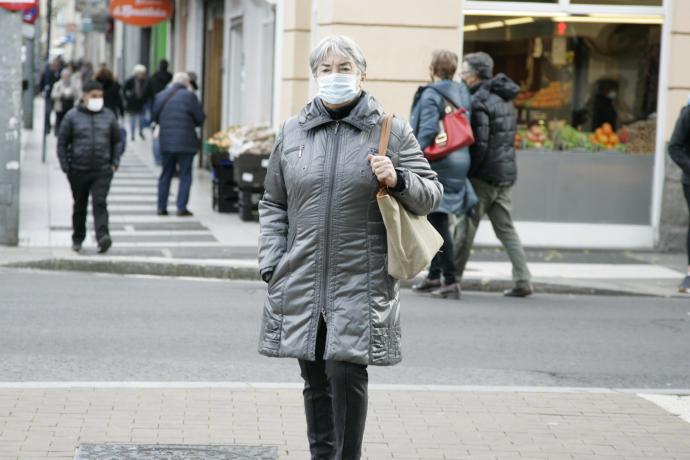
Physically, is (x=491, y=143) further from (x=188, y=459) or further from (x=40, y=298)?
(x=188, y=459)

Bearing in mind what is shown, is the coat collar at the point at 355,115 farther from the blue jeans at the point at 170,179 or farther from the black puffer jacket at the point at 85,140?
the blue jeans at the point at 170,179

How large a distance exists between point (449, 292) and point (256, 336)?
2.53 m

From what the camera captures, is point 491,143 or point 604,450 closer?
point 604,450

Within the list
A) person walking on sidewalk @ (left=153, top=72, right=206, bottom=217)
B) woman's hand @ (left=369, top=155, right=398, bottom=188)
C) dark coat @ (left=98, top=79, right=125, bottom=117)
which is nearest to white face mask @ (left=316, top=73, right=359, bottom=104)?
woman's hand @ (left=369, top=155, right=398, bottom=188)

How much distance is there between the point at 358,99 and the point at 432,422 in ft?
6.74

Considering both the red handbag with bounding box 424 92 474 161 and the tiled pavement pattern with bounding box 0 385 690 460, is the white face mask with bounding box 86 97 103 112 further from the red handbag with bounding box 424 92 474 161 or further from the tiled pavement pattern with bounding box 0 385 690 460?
the tiled pavement pattern with bounding box 0 385 690 460

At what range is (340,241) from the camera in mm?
5133

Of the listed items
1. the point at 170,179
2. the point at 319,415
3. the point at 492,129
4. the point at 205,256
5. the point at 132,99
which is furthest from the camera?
the point at 132,99

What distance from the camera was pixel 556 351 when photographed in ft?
29.6

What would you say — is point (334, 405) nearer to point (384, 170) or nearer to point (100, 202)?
point (384, 170)

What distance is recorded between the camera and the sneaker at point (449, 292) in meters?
11.2

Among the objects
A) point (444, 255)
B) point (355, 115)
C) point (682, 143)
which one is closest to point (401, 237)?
point (355, 115)

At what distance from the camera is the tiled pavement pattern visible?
6121mm

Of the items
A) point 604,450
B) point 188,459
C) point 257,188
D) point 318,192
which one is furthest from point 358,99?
point 257,188
